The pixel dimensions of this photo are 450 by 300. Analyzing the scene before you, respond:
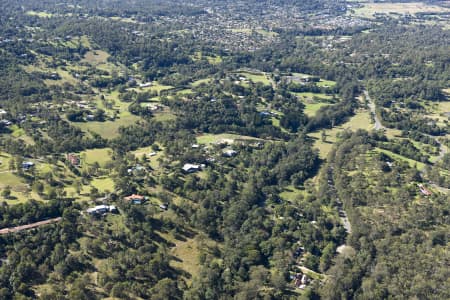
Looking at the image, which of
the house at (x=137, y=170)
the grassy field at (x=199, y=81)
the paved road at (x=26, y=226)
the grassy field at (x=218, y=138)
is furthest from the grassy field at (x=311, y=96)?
the paved road at (x=26, y=226)

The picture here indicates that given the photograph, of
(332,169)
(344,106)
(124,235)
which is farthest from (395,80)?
(124,235)

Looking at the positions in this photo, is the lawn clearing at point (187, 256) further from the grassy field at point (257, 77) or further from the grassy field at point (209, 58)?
the grassy field at point (209, 58)

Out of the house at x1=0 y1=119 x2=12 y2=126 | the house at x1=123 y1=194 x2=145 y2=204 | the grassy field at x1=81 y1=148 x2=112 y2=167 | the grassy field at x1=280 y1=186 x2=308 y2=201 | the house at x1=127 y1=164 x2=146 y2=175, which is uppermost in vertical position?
the house at x1=0 y1=119 x2=12 y2=126

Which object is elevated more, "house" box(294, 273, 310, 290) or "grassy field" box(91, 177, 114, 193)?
"grassy field" box(91, 177, 114, 193)

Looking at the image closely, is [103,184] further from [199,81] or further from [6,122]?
[199,81]

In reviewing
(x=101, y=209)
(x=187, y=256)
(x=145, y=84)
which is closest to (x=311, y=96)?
(x=145, y=84)

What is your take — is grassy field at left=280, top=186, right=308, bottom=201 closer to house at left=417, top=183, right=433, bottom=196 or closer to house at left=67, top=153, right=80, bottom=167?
house at left=417, top=183, right=433, bottom=196

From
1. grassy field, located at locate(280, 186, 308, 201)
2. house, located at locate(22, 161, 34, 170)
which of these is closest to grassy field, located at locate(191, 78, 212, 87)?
grassy field, located at locate(280, 186, 308, 201)
